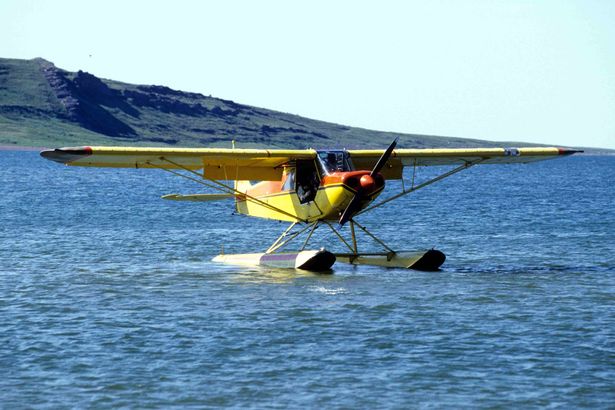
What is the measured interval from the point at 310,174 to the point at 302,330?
23.0 feet

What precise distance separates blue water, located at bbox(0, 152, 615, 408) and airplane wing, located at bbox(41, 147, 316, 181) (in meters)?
2.13

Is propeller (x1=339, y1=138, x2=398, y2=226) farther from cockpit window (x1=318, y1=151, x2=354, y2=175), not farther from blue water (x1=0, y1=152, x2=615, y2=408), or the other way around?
blue water (x1=0, y1=152, x2=615, y2=408)

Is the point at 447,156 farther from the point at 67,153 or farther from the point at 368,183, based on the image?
the point at 67,153

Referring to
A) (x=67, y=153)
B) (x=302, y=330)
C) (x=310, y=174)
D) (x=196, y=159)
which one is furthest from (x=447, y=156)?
(x=302, y=330)

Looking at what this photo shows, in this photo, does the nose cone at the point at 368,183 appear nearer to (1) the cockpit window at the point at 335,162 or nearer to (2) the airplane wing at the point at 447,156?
(1) the cockpit window at the point at 335,162

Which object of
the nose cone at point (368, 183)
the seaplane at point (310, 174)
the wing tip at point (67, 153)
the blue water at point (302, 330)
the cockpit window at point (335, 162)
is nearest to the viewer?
the blue water at point (302, 330)

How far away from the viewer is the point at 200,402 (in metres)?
10.2

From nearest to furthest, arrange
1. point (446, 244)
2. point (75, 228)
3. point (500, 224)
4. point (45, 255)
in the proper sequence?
point (45, 255)
point (446, 244)
point (75, 228)
point (500, 224)

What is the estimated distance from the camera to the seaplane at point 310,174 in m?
18.8

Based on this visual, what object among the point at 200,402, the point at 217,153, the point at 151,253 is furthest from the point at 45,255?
the point at 200,402

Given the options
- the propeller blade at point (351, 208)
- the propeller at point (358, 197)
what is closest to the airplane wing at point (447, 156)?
the propeller at point (358, 197)

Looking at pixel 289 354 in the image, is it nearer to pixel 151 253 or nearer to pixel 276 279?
pixel 276 279

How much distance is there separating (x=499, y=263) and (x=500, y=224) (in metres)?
13.5

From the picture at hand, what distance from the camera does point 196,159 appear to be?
20.5m
